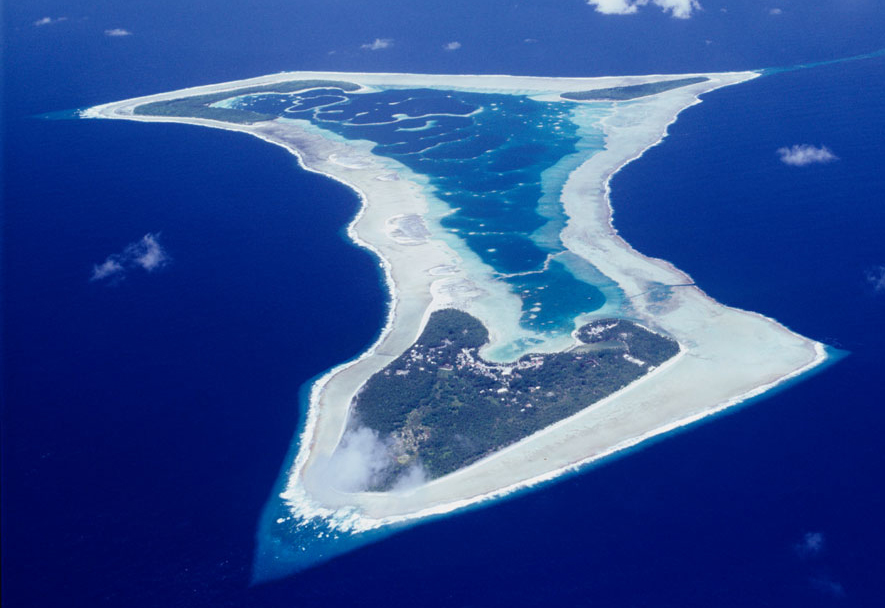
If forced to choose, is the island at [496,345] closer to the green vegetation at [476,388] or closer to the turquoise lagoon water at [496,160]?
the green vegetation at [476,388]

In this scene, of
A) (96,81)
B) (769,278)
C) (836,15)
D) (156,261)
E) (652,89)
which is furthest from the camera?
(836,15)

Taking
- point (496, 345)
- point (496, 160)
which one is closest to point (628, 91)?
point (496, 160)

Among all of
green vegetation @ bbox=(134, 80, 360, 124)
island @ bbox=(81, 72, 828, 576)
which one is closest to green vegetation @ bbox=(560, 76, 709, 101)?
island @ bbox=(81, 72, 828, 576)

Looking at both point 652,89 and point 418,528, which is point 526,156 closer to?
point 652,89

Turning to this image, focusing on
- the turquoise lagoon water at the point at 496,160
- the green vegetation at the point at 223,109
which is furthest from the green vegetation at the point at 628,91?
the green vegetation at the point at 223,109

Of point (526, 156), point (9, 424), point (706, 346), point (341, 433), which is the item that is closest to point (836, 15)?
point (526, 156)
